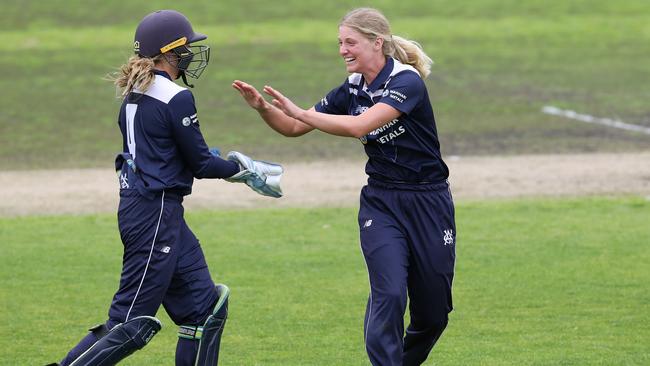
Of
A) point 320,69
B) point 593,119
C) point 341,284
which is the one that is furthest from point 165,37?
point 320,69

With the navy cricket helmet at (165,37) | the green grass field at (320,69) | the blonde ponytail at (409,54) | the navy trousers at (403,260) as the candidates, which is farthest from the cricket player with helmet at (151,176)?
the green grass field at (320,69)

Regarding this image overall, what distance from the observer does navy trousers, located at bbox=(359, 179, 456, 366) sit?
647 centimetres

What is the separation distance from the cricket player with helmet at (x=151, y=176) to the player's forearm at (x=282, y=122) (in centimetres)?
55

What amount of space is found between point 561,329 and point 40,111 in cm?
1404

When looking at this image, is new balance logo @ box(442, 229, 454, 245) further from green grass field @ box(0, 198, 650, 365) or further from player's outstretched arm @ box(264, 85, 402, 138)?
green grass field @ box(0, 198, 650, 365)

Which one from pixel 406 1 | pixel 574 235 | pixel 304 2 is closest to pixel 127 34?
pixel 304 2

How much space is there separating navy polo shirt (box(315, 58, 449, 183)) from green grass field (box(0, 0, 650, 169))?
10.2m

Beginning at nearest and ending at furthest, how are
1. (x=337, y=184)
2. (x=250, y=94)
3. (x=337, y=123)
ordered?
(x=337, y=123) < (x=250, y=94) < (x=337, y=184)

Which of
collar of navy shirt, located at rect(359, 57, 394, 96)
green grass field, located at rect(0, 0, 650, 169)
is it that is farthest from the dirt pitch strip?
collar of navy shirt, located at rect(359, 57, 394, 96)

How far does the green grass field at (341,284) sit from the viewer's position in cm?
802

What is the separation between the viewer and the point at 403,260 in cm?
659

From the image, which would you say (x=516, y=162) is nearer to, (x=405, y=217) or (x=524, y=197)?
(x=524, y=197)

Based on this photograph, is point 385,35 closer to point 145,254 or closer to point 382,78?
point 382,78

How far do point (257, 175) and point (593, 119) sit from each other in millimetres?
13697
